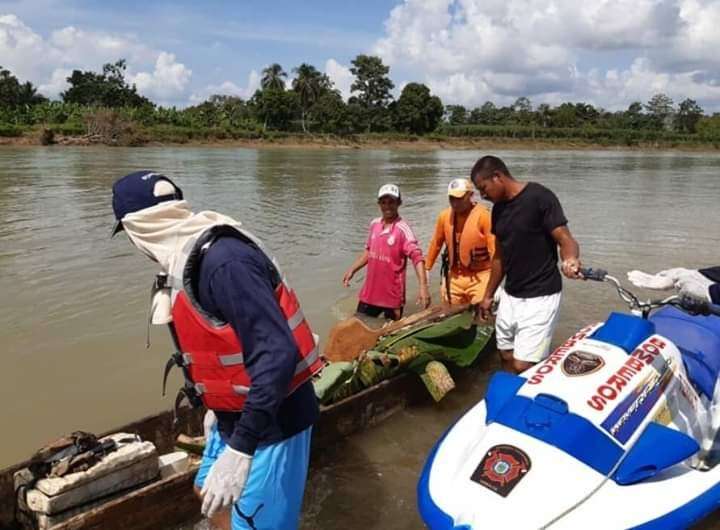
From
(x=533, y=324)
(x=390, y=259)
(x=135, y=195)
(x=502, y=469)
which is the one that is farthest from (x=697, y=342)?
(x=135, y=195)

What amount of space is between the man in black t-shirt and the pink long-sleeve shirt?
1388mm

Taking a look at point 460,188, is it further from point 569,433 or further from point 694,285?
point 569,433

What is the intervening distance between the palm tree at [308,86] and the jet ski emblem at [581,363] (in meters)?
70.8

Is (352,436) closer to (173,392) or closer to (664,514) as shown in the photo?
(173,392)

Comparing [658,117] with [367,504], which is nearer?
[367,504]

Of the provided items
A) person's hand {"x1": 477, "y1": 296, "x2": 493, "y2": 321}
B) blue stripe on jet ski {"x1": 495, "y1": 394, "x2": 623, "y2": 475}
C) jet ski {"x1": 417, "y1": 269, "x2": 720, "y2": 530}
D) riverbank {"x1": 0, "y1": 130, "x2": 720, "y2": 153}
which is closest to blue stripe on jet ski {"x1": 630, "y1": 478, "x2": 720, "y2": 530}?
jet ski {"x1": 417, "y1": 269, "x2": 720, "y2": 530}

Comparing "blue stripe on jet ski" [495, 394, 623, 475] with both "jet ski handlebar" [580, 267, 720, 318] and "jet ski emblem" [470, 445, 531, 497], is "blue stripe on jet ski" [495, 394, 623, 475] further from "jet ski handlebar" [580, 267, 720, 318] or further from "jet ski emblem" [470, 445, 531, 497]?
"jet ski handlebar" [580, 267, 720, 318]

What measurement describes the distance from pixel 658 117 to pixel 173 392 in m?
113

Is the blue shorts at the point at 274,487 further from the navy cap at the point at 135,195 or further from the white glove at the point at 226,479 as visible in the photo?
the navy cap at the point at 135,195

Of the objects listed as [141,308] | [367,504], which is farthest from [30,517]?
[141,308]

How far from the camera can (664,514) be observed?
2.78 m

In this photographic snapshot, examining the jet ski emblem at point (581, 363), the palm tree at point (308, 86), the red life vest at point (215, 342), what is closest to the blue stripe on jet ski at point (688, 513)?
the jet ski emblem at point (581, 363)

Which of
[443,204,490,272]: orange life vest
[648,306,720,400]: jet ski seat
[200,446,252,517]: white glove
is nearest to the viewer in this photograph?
[200,446,252,517]: white glove

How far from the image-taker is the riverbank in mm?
50969
